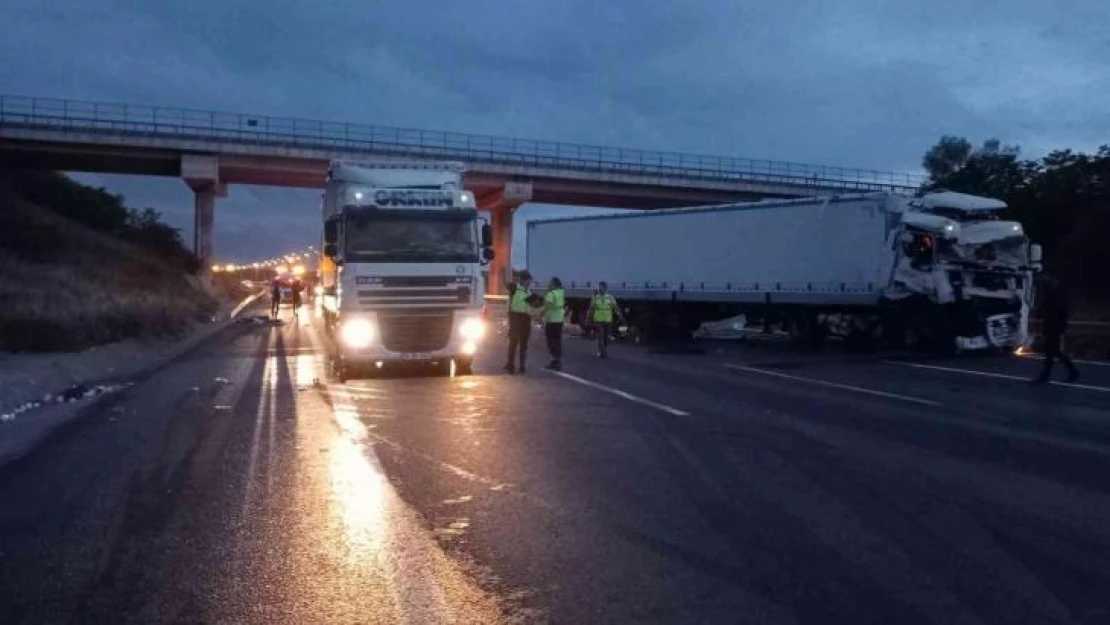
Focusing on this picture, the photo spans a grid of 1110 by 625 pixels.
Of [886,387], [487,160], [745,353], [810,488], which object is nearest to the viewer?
[810,488]

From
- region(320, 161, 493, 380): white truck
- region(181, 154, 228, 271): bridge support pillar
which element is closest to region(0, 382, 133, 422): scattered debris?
region(320, 161, 493, 380): white truck

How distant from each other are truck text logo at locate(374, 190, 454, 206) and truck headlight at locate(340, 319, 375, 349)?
79.0 inches

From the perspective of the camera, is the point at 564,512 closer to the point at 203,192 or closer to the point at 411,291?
the point at 411,291

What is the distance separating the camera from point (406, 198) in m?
19.7

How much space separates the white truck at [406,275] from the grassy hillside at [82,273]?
10000 millimetres

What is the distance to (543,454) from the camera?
37.5 ft

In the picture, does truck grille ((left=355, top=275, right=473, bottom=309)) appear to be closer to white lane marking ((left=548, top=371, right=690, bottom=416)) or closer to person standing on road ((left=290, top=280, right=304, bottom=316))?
white lane marking ((left=548, top=371, right=690, bottom=416))

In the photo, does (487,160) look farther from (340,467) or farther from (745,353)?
(340,467)

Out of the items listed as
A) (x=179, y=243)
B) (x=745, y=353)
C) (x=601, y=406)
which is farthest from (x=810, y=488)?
(x=179, y=243)

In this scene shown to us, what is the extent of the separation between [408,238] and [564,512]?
11346mm

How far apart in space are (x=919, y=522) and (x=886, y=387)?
10.8m

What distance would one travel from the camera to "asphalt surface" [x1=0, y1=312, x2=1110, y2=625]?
6.50 metres

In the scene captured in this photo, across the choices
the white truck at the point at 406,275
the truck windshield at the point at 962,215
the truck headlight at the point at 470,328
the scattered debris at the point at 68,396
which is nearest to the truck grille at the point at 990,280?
the truck windshield at the point at 962,215

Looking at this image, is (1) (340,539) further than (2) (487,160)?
No
